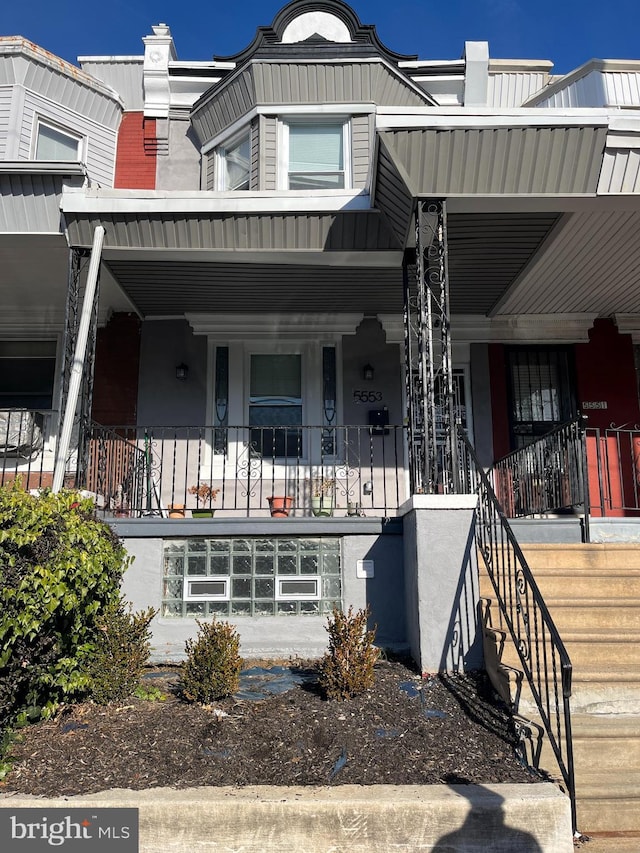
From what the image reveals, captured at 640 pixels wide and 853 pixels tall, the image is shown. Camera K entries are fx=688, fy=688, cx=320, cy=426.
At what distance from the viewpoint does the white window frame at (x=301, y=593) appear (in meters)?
6.38

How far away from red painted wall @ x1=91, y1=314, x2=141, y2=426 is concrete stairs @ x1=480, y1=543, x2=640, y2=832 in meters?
5.57

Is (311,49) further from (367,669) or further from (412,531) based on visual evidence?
(367,669)

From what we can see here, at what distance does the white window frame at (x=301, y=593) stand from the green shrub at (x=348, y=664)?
1.46 meters

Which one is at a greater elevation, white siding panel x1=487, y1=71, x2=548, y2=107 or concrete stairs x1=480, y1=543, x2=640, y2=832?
white siding panel x1=487, y1=71, x2=548, y2=107

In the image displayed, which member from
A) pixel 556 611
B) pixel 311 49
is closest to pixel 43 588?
pixel 556 611

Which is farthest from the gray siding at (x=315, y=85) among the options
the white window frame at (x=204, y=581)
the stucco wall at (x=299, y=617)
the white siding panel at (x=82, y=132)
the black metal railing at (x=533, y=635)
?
the white window frame at (x=204, y=581)

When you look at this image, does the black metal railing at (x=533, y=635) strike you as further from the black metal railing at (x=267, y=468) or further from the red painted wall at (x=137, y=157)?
the red painted wall at (x=137, y=157)

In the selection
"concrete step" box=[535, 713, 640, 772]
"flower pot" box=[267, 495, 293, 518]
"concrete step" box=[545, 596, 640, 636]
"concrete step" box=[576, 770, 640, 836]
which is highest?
"flower pot" box=[267, 495, 293, 518]

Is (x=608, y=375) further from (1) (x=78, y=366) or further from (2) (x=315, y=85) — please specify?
(1) (x=78, y=366)

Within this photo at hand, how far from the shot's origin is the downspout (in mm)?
6328

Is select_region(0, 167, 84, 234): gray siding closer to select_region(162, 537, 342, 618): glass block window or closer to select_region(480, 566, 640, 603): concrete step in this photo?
select_region(162, 537, 342, 618): glass block window

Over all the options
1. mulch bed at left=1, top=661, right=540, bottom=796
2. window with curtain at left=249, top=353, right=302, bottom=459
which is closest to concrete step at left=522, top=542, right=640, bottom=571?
mulch bed at left=1, top=661, right=540, bottom=796

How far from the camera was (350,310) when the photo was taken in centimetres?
918

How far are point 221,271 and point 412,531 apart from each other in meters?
3.96
